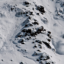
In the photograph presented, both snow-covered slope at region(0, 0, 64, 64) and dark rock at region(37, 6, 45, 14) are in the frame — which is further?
dark rock at region(37, 6, 45, 14)

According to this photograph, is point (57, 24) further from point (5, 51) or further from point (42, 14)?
point (5, 51)

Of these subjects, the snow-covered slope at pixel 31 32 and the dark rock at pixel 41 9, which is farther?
the dark rock at pixel 41 9

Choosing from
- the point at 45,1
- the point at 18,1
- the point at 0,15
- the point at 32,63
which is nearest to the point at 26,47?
the point at 32,63

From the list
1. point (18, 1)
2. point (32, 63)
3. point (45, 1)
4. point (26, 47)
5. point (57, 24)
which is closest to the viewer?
point (32, 63)

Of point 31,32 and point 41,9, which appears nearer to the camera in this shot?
point 31,32

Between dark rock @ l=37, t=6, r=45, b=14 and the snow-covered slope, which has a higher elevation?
dark rock @ l=37, t=6, r=45, b=14

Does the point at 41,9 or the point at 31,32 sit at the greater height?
the point at 41,9

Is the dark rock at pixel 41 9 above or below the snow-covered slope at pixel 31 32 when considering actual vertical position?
above

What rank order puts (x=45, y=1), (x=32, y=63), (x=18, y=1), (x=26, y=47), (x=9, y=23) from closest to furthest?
(x=32, y=63), (x=26, y=47), (x=9, y=23), (x=18, y=1), (x=45, y=1)
